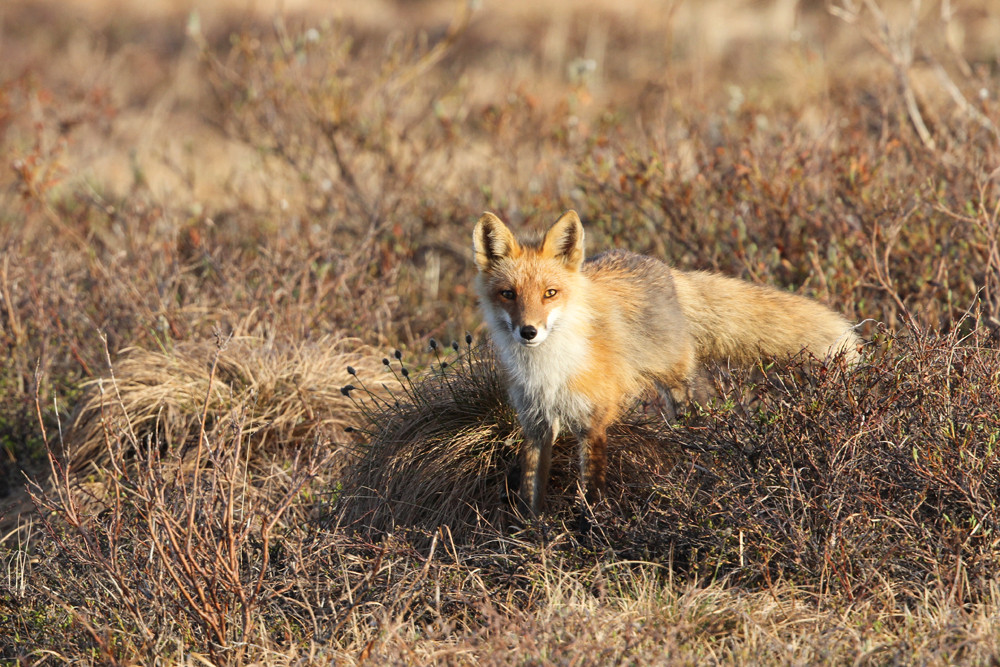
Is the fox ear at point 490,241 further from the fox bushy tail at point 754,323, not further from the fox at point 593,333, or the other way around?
the fox bushy tail at point 754,323

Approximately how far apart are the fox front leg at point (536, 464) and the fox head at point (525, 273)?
1.57 feet

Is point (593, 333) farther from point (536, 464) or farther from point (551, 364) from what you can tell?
point (536, 464)

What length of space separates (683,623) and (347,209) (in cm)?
579

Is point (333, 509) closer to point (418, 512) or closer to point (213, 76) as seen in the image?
point (418, 512)

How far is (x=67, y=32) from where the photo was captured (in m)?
19.3

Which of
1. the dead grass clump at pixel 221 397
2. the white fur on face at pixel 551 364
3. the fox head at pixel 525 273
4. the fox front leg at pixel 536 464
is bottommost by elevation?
the dead grass clump at pixel 221 397

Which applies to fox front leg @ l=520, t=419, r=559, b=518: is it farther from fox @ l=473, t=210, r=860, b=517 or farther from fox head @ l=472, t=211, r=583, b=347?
fox head @ l=472, t=211, r=583, b=347

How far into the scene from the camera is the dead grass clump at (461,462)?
449 centimetres

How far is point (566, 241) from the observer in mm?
4324

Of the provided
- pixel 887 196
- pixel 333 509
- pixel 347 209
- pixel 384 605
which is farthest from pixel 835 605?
pixel 347 209

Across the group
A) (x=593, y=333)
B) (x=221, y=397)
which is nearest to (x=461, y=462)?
(x=593, y=333)

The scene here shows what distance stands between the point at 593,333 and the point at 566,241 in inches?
17.0

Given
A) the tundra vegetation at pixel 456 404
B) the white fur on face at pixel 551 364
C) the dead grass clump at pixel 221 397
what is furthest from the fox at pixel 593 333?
the dead grass clump at pixel 221 397

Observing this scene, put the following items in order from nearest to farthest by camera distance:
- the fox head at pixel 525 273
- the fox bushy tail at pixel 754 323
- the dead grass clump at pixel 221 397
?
the fox head at pixel 525 273 → the fox bushy tail at pixel 754 323 → the dead grass clump at pixel 221 397
